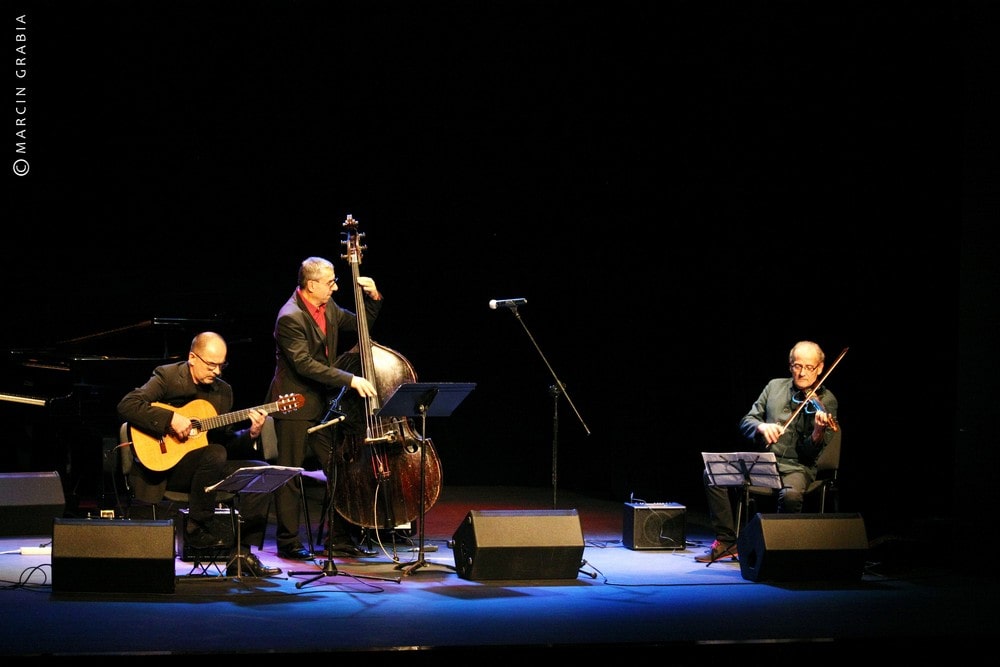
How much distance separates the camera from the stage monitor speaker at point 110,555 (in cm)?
487

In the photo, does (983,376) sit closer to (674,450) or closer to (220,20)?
(674,450)

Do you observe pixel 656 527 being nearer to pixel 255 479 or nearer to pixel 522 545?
pixel 522 545

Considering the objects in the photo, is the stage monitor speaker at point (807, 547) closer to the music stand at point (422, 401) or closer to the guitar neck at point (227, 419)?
the music stand at point (422, 401)

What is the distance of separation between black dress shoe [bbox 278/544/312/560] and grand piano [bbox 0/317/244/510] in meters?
1.50

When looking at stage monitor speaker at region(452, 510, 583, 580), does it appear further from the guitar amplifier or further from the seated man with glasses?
the guitar amplifier

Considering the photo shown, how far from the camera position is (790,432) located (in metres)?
6.23

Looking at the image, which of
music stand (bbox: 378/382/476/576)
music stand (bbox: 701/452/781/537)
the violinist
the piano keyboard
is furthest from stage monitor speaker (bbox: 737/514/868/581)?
the piano keyboard

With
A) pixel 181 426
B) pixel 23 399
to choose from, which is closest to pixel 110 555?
pixel 181 426

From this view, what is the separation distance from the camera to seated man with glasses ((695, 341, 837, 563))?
6.00 meters

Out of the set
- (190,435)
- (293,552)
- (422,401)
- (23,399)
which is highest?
(422,401)

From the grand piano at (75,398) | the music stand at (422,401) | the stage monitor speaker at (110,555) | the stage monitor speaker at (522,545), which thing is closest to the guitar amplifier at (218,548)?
the stage monitor speaker at (110,555)

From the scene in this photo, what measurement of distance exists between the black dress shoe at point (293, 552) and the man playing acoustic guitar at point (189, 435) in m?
0.21

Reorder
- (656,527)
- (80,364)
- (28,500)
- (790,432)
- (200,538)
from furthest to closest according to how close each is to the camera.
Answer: (80,364), (28,500), (656,527), (790,432), (200,538)

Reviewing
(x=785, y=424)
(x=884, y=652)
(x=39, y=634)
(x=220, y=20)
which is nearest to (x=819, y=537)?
(x=785, y=424)
